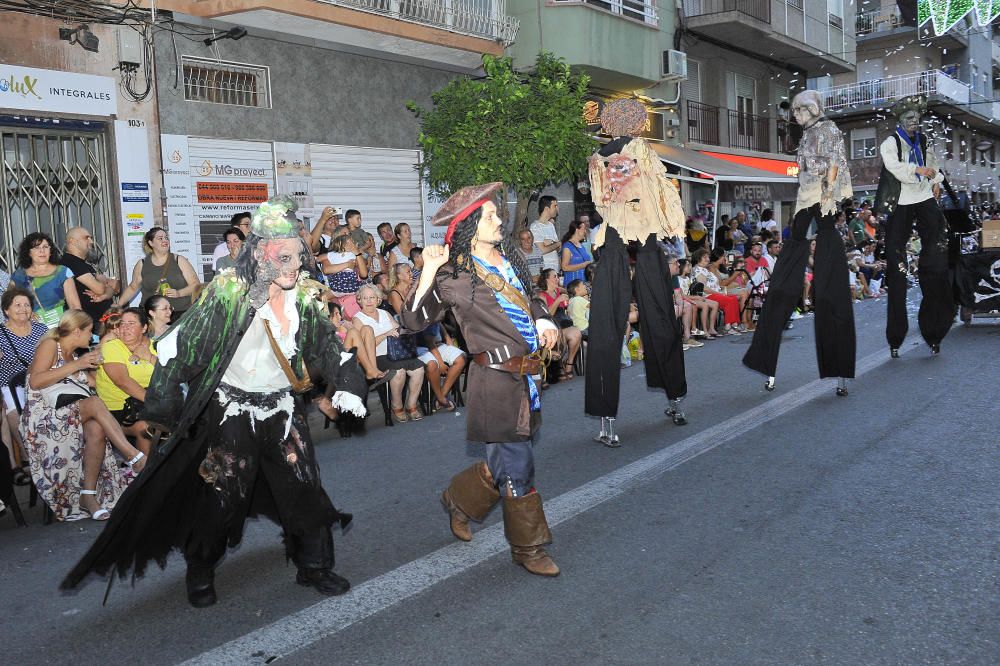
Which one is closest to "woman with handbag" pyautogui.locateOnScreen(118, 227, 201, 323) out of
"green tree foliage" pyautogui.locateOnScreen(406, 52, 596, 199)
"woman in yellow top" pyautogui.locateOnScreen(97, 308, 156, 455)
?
"woman in yellow top" pyautogui.locateOnScreen(97, 308, 156, 455)

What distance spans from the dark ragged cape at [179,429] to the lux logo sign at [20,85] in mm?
8666

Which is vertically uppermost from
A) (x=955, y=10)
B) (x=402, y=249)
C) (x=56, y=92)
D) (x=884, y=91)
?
(x=884, y=91)

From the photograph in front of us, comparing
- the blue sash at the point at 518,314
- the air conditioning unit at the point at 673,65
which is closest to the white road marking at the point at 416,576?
the blue sash at the point at 518,314

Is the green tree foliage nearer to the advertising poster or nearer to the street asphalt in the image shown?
the advertising poster

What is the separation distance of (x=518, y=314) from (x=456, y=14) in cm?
1330

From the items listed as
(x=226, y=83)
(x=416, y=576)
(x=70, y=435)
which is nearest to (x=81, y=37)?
(x=226, y=83)

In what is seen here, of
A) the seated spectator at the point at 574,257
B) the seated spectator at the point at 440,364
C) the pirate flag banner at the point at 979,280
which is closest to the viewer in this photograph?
the seated spectator at the point at 440,364

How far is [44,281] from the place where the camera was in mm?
8391

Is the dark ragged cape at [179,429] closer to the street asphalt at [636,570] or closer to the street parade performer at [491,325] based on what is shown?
the street asphalt at [636,570]

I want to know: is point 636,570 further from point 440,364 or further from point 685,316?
point 685,316

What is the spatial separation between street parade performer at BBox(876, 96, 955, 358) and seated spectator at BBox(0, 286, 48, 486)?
822 centimetres

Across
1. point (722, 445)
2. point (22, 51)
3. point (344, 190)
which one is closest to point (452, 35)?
point (344, 190)

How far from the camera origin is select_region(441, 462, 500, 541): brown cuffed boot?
4.83 meters

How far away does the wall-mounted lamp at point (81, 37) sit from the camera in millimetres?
11758
